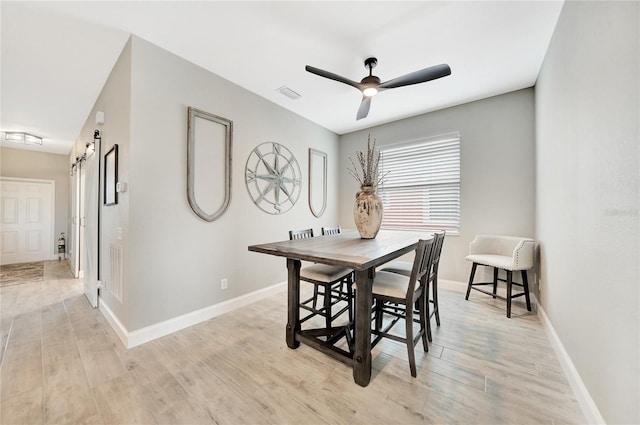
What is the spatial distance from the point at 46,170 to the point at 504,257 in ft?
30.0

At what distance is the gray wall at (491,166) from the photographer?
9.94ft

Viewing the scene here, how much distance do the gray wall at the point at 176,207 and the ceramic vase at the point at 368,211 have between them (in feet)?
4.69

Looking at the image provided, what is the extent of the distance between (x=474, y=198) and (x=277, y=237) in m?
2.81

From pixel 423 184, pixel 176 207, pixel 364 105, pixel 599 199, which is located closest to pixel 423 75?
pixel 364 105

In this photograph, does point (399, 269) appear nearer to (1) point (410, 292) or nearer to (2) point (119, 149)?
(1) point (410, 292)

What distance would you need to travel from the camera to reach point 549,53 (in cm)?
222

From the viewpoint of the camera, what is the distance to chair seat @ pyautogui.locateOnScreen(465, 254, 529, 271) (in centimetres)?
256

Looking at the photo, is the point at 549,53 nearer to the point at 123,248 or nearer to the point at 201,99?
→ the point at 201,99

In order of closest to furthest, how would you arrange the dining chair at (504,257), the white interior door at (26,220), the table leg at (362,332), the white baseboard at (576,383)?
1. the white baseboard at (576,383)
2. the table leg at (362,332)
3. the dining chair at (504,257)
4. the white interior door at (26,220)

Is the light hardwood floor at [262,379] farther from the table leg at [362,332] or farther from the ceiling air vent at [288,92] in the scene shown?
the ceiling air vent at [288,92]

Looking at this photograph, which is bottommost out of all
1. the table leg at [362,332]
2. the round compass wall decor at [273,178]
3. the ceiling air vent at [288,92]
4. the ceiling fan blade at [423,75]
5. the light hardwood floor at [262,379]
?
the light hardwood floor at [262,379]

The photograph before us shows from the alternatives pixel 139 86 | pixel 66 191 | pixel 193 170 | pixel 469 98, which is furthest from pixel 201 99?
pixel 66 191

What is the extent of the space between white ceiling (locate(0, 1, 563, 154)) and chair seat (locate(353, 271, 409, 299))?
207cm

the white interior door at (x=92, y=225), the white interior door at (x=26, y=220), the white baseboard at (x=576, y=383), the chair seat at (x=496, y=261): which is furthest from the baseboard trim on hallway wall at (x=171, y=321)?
the white interior door at (x=26, y=220)
